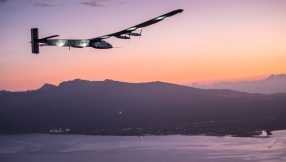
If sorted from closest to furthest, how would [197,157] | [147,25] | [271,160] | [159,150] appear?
[147,25] → [271,160] → [197,157] → [159,150]

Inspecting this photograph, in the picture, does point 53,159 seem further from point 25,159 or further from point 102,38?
point 102,38

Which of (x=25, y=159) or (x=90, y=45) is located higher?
(x=90, y=45)

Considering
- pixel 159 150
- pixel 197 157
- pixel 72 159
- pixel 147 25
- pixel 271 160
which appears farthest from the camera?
pixel 159 150

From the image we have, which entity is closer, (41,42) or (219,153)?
(41,42)

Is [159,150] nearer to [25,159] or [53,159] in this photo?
[53,159]

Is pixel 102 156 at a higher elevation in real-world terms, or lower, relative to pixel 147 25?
lower

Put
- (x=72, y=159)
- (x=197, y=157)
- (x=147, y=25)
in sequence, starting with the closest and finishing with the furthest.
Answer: (x=147, y=25) → (x=197, y=157) → (x=72, y=159)

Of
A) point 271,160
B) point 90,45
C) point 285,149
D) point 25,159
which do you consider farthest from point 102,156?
point 90,45

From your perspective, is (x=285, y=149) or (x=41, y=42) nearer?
(x=41, y=42)

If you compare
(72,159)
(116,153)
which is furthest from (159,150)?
(72,159)
